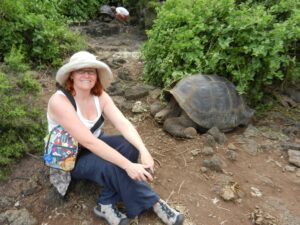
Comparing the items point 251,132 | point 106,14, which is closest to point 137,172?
point 251,132

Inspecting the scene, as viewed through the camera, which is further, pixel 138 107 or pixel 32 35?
pixel 32 35

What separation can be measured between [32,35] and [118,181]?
3.77 meters

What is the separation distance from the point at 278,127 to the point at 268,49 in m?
1.02

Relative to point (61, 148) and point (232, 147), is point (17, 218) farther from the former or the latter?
point (232, 147)

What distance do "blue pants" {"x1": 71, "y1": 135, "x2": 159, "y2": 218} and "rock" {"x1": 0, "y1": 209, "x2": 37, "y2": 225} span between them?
1.56 feet

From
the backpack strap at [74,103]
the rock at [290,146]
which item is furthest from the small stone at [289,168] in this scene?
the backpack strap at [74,103]

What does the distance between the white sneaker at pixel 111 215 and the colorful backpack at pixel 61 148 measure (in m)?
0.43

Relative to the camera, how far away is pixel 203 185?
→ 3.38m

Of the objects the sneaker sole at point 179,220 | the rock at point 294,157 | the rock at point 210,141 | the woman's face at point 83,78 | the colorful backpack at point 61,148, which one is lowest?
the rock at point 294,157

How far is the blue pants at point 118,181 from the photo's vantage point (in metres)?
2.67

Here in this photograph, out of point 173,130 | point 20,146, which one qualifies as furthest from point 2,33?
point 173,130

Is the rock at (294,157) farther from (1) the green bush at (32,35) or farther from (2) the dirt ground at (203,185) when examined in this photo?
(1) the green bush at (32,35)

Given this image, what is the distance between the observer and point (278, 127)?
4.69m

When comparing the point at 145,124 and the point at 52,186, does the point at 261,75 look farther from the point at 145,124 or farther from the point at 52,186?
the point at 52,186
